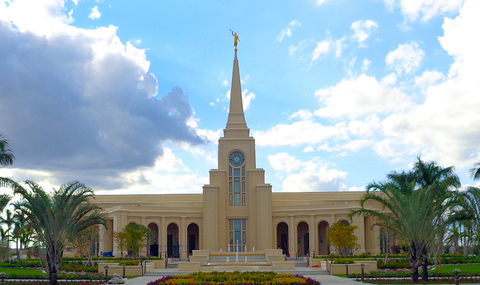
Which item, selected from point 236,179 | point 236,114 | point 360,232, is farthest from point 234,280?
point 236,114

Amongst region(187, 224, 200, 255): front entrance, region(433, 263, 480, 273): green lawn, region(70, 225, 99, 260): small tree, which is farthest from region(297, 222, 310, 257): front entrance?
region(433, 263, 480, 273): green lawn

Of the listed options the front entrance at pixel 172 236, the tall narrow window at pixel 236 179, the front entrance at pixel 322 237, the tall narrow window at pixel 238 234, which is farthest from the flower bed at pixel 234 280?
the front entrance at pixel 172 236

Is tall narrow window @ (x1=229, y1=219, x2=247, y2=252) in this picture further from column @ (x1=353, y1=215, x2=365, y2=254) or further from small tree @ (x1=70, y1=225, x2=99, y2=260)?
small tree @ (x1=70, y1=225, x2=99, y2=260)

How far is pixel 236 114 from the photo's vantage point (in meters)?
61.8

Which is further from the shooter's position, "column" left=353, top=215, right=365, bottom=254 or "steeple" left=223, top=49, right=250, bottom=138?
"steeple" left=223, top=49, right=250, bottom=138

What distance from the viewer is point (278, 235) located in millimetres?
61688

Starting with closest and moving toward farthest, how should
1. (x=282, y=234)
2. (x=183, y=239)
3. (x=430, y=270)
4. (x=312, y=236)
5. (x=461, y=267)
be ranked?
(x=430, y=270) → (x=461, y=267) → (x=312, y=236) → (x=183, y=239) → (x=282, y=234)

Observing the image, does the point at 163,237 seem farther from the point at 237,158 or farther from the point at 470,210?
the point at 470,210

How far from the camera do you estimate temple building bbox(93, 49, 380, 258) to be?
55.9 metres

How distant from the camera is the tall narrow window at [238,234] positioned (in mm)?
57656

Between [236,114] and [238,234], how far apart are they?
13.8 meters

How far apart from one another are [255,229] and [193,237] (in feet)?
30.1

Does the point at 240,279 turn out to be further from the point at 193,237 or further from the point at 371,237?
the point at 193,237

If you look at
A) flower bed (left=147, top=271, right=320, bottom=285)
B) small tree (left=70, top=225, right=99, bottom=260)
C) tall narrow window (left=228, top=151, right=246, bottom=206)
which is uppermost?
tall narrow window (left=228, top=151, right=246, bottom=206)
